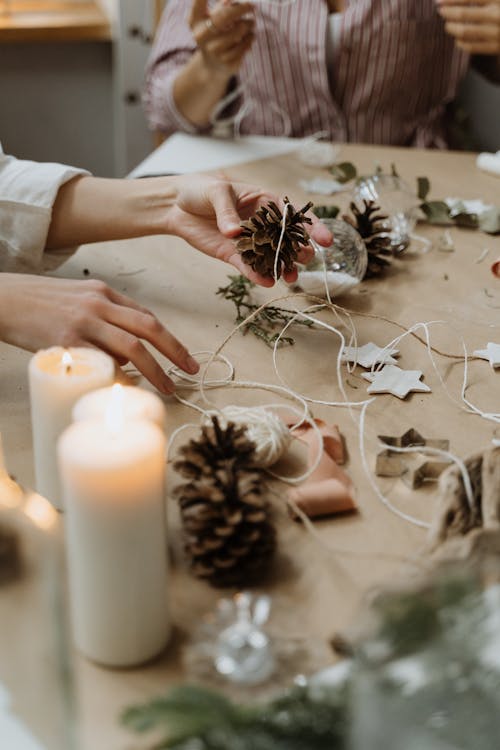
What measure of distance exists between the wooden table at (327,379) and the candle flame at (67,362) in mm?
141

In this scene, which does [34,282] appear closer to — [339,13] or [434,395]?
[434,395]

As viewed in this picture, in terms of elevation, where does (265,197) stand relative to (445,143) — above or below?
above

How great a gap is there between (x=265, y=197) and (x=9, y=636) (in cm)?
68

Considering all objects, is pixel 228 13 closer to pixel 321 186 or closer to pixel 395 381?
pixel 321 186

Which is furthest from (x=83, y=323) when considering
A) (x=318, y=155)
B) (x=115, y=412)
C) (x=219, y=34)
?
(x=219, y=34)

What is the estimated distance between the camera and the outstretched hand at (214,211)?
1049mm

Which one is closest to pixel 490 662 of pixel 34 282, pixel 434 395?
pixel 434 395

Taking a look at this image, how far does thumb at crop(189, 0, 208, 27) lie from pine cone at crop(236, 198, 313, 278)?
763 mm

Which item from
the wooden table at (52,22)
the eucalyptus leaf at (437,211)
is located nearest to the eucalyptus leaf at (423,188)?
the eucalyptus leaf at (437,211)

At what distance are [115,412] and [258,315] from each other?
0.50 meters

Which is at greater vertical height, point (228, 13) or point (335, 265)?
point (228, 13)

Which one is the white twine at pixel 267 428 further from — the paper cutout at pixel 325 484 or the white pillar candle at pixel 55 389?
the white pillar candle at pixel 55 389

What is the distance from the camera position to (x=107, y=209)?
118cm

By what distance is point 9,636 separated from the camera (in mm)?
560
